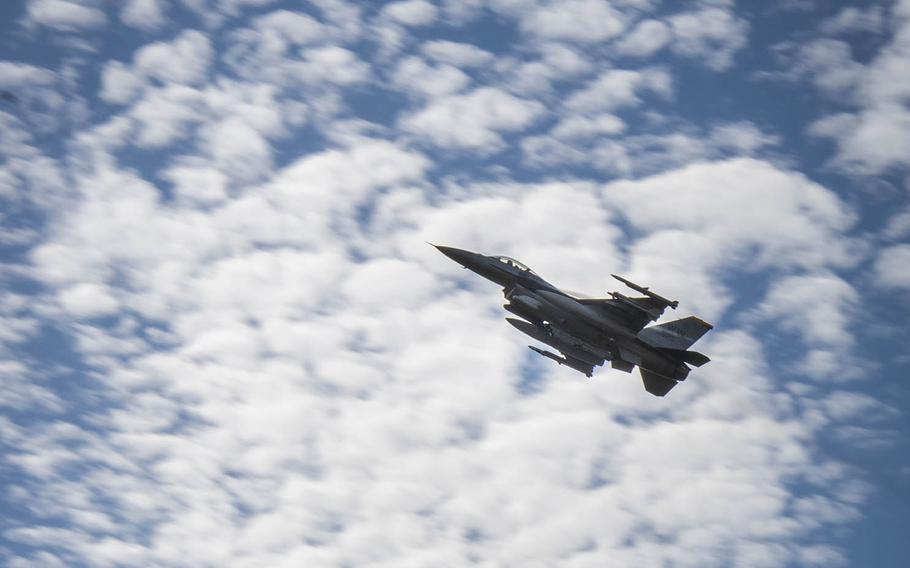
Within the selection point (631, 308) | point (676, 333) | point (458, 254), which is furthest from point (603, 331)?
point (458, 254)

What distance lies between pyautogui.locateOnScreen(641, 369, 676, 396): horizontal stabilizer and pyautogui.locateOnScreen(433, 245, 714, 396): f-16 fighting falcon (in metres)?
0.28

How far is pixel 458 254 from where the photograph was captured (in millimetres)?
63312

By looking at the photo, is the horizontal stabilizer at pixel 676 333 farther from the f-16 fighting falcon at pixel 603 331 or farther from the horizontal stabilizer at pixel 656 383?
the horizontal stabilizer at pixel 656 383

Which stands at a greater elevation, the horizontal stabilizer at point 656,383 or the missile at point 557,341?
the missile at point 557,341

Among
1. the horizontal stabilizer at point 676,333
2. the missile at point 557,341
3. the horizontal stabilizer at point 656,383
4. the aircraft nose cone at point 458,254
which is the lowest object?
the horizontal stabilizer at point 656,383

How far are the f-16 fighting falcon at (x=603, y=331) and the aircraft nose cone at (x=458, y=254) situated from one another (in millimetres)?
3618

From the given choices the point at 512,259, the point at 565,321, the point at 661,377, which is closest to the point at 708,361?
the point at 661,377

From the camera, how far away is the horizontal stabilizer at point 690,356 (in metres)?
60.5

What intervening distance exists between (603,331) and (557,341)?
306 centimetres

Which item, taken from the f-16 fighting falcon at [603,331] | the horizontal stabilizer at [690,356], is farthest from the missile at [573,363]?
the horizontal stabilizer at [690,356]

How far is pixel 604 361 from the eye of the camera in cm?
6231

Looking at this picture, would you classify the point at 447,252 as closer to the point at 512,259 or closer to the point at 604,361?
the point at 512,259

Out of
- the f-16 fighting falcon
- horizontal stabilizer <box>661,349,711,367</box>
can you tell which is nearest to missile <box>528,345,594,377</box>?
the f-16 fighting falcon

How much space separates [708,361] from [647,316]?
195 inches
